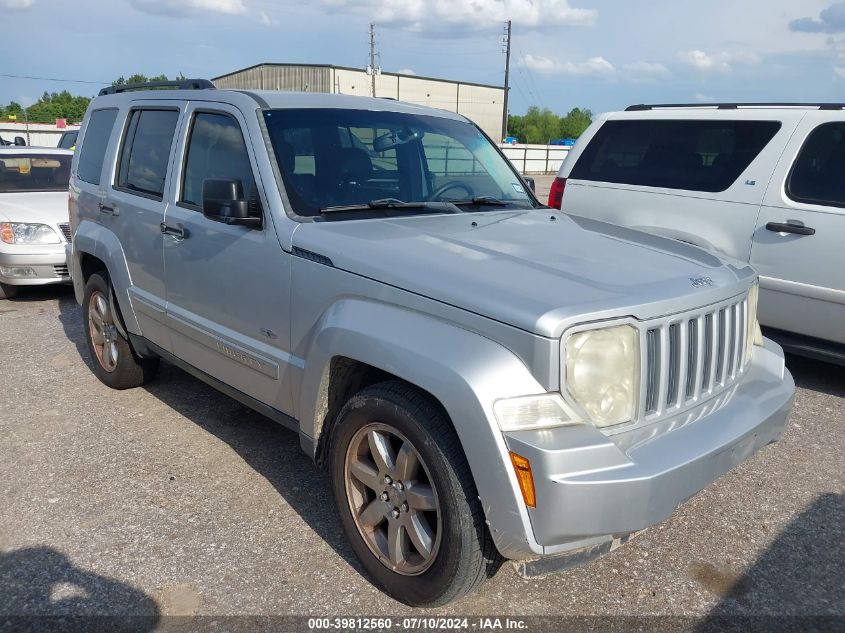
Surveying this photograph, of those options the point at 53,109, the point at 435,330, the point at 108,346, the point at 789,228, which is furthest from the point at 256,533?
the point at 53,109

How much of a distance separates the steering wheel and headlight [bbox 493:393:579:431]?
174 cm

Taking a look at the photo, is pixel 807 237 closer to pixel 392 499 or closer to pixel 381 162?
pixel 381 162

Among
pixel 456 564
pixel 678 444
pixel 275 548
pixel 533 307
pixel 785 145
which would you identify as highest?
pixel 785 145

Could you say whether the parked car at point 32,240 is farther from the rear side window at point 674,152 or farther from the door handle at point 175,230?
the rear side window at point 674,152

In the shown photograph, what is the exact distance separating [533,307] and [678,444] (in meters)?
0.69

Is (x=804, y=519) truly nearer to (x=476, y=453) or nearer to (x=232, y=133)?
(x=476, y=453)

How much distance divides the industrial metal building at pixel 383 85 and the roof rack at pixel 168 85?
43487mm

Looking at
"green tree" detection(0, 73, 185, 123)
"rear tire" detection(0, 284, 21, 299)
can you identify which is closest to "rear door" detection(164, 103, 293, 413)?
"rear tire" detection(0, 284, 21, 299)

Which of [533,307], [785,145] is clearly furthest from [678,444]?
[785,145]

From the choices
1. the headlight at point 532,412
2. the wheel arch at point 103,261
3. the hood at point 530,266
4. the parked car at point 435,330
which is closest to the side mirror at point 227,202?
the parked car at point 435,330

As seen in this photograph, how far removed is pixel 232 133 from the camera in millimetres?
3666

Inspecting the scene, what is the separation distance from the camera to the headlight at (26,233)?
7523mm

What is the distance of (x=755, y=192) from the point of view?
5.34 meters

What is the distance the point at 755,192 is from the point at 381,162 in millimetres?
3139
